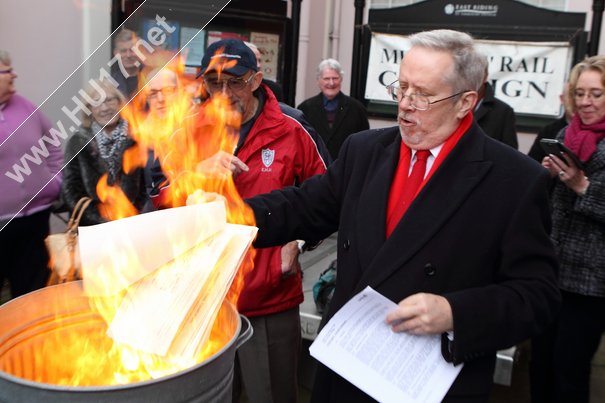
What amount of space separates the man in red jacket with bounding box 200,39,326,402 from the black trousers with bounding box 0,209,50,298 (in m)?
1.73

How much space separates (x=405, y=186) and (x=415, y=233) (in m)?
0.19

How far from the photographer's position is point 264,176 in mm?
2893

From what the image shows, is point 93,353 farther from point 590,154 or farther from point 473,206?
point 590,154

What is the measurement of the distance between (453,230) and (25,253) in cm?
309

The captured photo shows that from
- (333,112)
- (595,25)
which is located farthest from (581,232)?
(595,25)

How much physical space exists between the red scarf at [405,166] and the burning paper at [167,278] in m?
0.57

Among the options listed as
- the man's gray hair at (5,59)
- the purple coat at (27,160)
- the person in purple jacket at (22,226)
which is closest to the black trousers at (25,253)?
the person in purple jacket at (22,226)

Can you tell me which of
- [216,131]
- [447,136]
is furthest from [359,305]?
[216,131]

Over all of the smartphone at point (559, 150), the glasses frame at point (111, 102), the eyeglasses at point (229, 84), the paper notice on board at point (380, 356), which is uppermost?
the eyeglasses at point (229, 84)

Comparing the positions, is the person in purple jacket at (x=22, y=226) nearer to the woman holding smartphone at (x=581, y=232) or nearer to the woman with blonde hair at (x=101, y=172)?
the woman with blonde hair at (x=101, y=172)

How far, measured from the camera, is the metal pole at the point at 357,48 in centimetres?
912

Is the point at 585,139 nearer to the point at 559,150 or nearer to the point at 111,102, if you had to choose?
the point at 559,150

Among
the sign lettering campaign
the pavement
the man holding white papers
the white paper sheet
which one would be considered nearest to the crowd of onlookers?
the man holding white papers

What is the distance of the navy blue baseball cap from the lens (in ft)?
9.46
